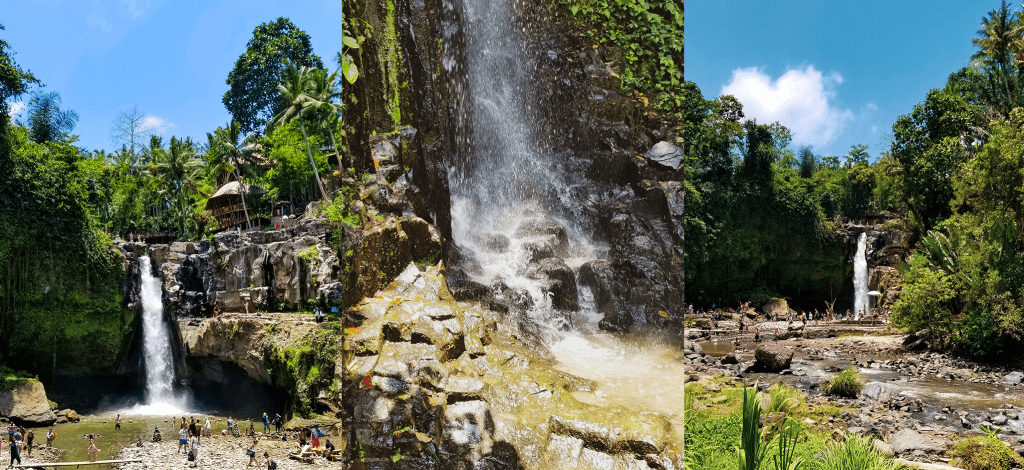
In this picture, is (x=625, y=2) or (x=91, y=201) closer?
(x=625, y=2)

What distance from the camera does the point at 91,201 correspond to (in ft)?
70.5

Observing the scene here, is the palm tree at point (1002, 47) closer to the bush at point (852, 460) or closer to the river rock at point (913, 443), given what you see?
the river rock at point (913, 443)

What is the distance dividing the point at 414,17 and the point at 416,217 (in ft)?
3.97

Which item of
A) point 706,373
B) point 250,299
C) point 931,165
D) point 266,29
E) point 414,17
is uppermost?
point 266,29


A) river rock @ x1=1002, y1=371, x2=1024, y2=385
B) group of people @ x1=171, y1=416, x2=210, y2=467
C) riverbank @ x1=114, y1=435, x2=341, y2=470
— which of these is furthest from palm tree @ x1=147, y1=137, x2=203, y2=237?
river rock @ x1=1002, y1=371, x2=1024, y2=385

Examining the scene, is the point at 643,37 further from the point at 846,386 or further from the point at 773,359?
the point at 773,359

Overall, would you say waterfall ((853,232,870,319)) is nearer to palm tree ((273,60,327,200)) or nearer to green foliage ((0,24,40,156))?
palm tree ((273,60,327,200))

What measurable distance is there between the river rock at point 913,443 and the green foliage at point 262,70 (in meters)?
38.3

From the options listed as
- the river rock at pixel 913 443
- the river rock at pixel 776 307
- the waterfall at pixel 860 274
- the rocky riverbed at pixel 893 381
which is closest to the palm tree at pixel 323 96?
the rocky riverbed at pixel 893 381

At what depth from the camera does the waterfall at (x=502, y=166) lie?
366 cm

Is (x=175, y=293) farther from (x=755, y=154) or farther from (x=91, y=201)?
(x=755, y=154)

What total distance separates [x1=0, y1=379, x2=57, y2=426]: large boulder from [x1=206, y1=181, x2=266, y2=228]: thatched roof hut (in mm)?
14873

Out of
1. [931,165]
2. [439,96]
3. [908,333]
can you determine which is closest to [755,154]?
[931,165]

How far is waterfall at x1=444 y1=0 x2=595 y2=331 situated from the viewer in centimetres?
366
